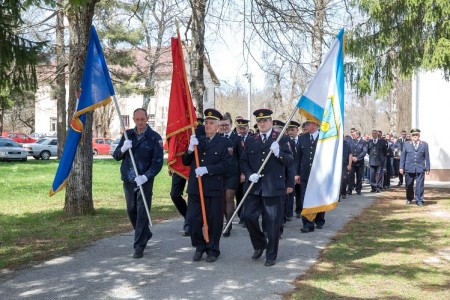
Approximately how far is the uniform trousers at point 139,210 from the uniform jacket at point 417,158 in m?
9.18

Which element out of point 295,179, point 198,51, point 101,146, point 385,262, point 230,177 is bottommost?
point 385,262

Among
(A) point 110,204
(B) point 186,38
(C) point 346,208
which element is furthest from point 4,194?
(C) point 346,208

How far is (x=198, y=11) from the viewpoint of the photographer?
13.9 metres

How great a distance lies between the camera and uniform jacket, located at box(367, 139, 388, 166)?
19.6m

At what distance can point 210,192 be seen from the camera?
25.7 ft

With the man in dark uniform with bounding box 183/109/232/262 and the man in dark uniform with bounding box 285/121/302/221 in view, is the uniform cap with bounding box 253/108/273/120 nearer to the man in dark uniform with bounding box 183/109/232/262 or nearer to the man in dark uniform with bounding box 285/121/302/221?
the man in dark uniform with bounding box 183/109/232/262

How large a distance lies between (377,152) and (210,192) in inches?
513

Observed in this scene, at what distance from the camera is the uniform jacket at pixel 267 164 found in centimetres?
776

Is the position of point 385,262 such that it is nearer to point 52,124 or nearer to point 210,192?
point 210,192

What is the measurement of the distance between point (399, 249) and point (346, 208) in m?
5.57

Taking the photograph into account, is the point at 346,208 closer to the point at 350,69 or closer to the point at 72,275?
the point at 350,69

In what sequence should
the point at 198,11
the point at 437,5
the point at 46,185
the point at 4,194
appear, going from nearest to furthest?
the point at 198,11
the point at 437,5
the point at 4,194
the point at 46,185

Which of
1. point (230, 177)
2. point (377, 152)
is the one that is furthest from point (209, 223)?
point (377, 152)

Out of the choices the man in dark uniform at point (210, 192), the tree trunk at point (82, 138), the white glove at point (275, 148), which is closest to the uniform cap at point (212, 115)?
the man in dark uniform at point (210, 192)
